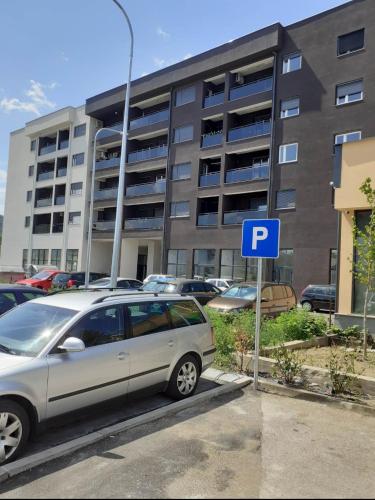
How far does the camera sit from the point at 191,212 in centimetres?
3450

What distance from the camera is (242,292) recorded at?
14539 mm

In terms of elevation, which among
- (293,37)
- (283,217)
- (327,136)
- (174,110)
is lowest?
(283,217)

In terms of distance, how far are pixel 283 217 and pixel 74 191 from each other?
2461 cm

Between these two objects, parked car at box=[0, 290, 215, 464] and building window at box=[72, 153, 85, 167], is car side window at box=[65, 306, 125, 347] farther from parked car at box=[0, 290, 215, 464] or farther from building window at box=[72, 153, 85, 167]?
building window at box=[72, 153, 85, 167]

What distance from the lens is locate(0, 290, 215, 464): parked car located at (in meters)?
4.41

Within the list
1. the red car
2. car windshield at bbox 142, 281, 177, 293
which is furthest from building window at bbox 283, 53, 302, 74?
car windshield at bbox 142, 281, 177, 293

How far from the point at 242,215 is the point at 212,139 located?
698 centimetres

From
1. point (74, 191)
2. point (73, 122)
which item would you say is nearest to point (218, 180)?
point (74, 191)

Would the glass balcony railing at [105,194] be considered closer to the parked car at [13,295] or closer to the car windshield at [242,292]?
the car windshield at [242,292]

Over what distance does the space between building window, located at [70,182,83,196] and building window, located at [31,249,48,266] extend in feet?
24.5

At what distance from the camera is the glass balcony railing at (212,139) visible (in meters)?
33.6

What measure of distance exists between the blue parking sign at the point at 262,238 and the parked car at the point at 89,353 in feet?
4.35

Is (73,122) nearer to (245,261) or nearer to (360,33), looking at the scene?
(245,261)

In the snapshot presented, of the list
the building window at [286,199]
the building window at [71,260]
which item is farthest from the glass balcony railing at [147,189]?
the building window at [286,199]
